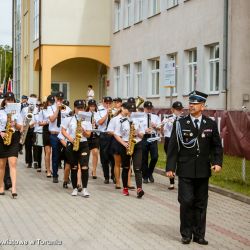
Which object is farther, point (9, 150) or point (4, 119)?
point (4, 119)

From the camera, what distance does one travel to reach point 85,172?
44.1 ft

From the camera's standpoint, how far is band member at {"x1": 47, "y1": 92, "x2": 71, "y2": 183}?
52.4ft

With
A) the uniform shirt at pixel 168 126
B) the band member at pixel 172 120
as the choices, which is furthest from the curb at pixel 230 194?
the uniform shirt at pixel 168 126

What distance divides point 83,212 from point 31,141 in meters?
8.47

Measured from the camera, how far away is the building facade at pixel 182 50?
24.1 meters

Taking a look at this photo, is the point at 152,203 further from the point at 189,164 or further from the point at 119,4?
the point at 119,4

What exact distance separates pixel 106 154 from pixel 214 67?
11.0m

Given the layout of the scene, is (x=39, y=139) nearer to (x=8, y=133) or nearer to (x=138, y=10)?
(x=8, y=133)

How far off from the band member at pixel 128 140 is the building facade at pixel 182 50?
16.5ft

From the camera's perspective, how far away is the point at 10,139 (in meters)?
13.1

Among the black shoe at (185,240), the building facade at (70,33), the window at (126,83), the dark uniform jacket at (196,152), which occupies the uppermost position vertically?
the building facade at (70,33)

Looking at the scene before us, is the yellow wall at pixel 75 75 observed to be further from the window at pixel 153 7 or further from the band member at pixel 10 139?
the band member at pixel 10 139

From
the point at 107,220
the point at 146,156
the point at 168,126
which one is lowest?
the point at 107,220

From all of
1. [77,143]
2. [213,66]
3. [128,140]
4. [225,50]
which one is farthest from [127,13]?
[77,143]
